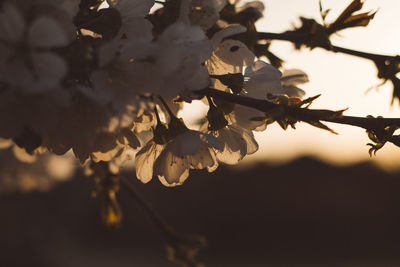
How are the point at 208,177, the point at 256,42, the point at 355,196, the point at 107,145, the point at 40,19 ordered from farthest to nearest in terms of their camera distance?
the point at 208,177
the point at 355,196
the point at 256,42
the point at 107,145
the point at 40,19

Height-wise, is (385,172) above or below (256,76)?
below

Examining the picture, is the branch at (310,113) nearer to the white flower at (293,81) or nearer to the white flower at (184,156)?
the white flower at (184,156)

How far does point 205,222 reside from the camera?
10922 mm

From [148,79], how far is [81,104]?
71mm

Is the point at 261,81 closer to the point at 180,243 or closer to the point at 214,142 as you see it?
the point at 214,142

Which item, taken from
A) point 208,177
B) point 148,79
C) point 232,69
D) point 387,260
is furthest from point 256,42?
point 208,177

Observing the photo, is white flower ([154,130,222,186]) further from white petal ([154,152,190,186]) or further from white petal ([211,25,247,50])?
white petal ([211,25,247,50])

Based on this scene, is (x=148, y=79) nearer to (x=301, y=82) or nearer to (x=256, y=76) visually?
(x=256, y=76)

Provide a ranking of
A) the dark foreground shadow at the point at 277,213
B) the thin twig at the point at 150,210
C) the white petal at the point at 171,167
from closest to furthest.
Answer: the white petal at the point at 171,167, the thin twig at the point at 150,210, the dark foreground shadow at the point at 277,213

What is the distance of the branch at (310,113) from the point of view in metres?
0.46

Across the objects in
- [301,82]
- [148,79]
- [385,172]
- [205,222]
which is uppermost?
[148,79]

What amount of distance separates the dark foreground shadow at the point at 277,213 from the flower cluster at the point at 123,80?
30.9ft

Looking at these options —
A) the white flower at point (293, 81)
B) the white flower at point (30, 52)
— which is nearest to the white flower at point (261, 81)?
the white flower at point (293, 81)

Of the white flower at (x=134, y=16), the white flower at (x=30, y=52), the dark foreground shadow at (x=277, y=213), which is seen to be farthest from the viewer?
the dark foreground shadow at (x=277, y=213)
